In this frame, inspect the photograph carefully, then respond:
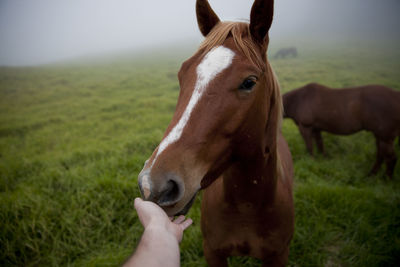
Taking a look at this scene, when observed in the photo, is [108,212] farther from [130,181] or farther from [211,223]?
[211,223]

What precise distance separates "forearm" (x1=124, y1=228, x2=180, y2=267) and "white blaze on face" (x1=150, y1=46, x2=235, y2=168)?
358mm

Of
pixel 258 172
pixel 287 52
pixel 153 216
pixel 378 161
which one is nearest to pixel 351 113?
pixel 378 161

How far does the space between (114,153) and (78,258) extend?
2.57 metres

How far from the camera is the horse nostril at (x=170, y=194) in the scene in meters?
0.84

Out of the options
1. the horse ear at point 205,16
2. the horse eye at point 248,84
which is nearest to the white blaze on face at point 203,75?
the horse eye at point 248,84

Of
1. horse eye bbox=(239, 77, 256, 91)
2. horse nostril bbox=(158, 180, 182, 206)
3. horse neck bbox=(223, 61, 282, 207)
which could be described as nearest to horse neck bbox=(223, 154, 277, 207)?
horse neck bbox=(223, 61, 282, 207)

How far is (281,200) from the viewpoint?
1653mm

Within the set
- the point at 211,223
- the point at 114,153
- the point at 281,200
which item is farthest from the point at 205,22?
the point at 114,153

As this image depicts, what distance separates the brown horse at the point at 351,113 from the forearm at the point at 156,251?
17.1 ft

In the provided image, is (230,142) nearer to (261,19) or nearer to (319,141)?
(261,19)

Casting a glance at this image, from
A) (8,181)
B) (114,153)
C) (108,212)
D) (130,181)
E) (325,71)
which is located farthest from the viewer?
(325,71)

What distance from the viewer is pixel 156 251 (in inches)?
33.9

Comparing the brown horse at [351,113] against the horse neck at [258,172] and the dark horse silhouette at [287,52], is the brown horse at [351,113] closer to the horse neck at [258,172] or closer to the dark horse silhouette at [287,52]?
the horse neck at [258,172]

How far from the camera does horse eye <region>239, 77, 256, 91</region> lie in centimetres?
104
